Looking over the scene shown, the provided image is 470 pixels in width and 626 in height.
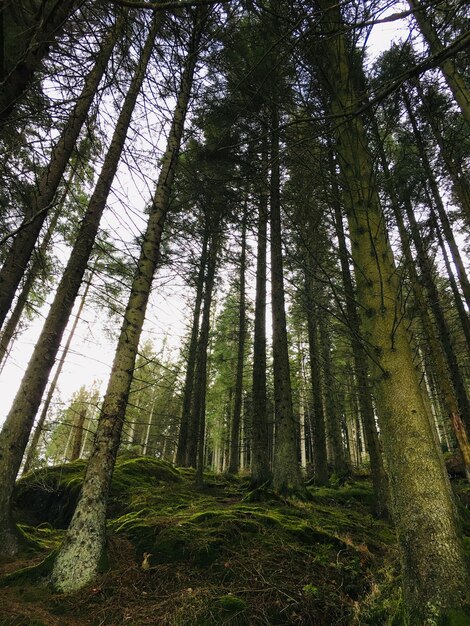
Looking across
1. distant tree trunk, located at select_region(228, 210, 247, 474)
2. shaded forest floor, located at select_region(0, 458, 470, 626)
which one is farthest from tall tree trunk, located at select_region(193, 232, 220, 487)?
shaded forest floor, located at select_region(0, 458, 470, 626)

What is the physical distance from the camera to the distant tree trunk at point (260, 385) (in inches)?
329

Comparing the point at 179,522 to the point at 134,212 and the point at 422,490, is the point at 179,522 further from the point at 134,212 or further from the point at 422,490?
the point at 134,212

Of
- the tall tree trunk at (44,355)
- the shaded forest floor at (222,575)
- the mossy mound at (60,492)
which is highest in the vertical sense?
the tall tree trunk at (44,355)

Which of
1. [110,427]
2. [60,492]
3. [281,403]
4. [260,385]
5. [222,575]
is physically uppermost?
[260,385]

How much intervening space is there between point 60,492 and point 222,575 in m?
4.49

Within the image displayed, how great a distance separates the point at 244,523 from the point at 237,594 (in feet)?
3.86

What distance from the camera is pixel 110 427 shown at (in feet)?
12.4

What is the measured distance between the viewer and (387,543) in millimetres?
4684

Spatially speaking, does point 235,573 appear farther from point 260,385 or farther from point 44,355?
point 260,385

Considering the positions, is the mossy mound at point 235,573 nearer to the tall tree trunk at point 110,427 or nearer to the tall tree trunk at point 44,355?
the tall tree trunk at point 110,427

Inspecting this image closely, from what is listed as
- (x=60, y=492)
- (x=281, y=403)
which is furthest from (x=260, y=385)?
(x=60, y=492)

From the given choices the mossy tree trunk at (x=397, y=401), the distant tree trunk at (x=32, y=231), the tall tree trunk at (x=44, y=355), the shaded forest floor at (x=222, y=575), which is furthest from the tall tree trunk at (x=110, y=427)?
the mossy tree trunk at (x=397, y=401)

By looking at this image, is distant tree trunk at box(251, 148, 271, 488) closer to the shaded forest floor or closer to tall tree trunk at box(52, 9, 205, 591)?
the shaded forest floor

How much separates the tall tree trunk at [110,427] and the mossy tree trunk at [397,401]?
163 cm
